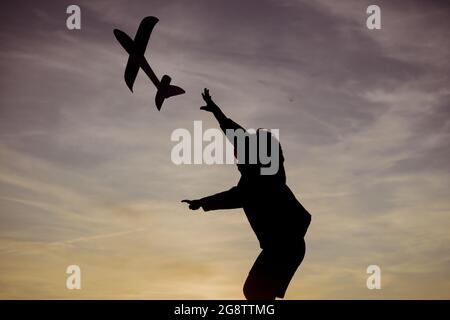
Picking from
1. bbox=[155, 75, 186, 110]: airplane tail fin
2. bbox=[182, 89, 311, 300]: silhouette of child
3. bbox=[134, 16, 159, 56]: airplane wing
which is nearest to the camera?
bbox=[182, 89, 311, 300]: silhouette of child

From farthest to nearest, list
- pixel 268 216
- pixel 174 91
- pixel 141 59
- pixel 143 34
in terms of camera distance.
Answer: pixel 174 91
pixel 141 59
pixel 143 34
pixel 268 216

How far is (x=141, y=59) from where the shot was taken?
12648 mm

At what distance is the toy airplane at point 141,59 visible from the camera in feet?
40.9

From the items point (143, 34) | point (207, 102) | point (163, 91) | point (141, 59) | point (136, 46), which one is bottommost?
point (207, 102)

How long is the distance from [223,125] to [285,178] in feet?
Answer: 4.51

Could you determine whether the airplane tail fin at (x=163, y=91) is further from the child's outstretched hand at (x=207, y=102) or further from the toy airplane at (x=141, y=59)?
the child's outstretched hand at (x=207, y=102)

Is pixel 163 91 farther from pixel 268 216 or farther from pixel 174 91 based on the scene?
pixel 268 216

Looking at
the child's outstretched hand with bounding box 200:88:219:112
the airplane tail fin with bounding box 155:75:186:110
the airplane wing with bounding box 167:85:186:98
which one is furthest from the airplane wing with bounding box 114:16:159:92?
the child's outstretched hand with bounding box 200:88:219:112

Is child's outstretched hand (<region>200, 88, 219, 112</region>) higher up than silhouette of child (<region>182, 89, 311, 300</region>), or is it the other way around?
child's outstretched hand (<region>200, 88, 219, 112</region>)

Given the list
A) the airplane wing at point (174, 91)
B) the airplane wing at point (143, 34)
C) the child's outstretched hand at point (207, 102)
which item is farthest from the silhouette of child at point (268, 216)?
the airplane wing at point (174, 91)

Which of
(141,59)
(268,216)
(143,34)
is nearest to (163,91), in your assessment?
(141,59)

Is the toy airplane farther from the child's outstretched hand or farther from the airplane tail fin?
the child's outstretched hand

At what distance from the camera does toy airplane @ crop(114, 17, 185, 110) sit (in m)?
12.5
